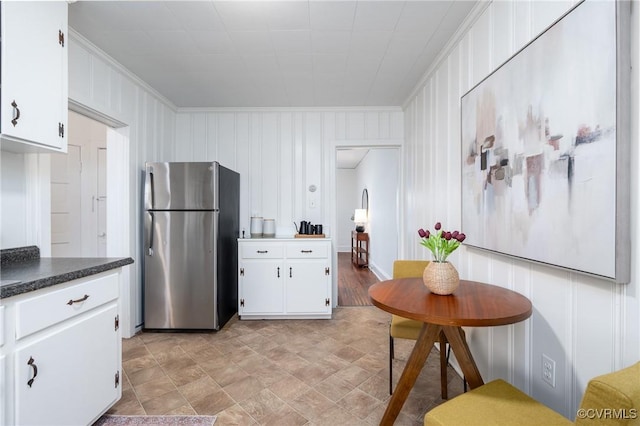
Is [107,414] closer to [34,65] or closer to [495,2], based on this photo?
[34,65]

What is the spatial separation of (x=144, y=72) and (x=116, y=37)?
0.58 metres

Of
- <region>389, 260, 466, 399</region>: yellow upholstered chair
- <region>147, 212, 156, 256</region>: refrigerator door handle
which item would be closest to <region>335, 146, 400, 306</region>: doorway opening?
<region>389, 260, 466, 399</region>: yellow upholstered chair

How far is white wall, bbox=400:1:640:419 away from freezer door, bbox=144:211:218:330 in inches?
89.9

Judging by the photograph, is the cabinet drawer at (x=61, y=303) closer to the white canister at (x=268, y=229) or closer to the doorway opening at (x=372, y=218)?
the white canister at (x=268, y=229)

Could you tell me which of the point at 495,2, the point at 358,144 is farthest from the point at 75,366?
the point at 358,144

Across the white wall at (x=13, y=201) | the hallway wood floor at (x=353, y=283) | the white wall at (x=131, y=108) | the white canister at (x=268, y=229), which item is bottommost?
the hallway wood floor at (x=353, y=283)

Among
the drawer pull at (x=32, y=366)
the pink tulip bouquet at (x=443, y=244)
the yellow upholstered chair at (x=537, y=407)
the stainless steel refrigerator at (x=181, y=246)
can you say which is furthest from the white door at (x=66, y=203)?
the yellow upholstered chair at (x=537, y=407)

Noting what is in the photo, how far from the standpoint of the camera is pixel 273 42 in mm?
2252

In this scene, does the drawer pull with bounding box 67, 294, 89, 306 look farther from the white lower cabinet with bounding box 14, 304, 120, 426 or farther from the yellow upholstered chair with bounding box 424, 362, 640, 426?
the yellow upholstered chair with bounding box 424, 362, 640, 426

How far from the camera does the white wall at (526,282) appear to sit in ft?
3.31

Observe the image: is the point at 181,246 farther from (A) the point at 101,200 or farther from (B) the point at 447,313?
(B) the point at 447,313

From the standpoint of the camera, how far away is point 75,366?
4.49 ft
